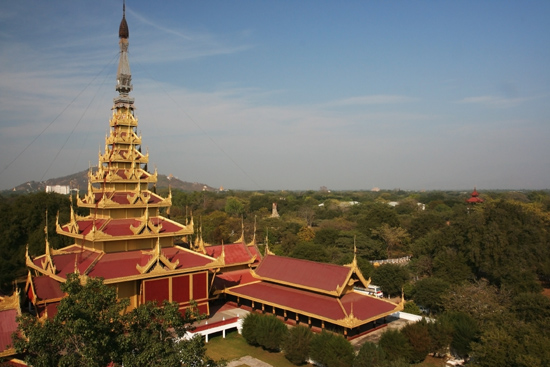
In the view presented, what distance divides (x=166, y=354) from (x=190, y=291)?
11097mm

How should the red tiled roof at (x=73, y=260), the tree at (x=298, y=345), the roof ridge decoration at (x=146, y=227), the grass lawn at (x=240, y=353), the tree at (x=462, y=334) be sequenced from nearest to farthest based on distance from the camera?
the tree at (x=298, y=345) → the grass lawn at (x=240, y=353) → the tree at (x=462, y=334) → the red tiled roof at (x=73, y=260) → the roof ridge decoration at (x=146, y=227)

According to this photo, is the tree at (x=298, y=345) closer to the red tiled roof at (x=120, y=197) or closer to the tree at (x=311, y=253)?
the red tiled roof at (x=120, y=197)

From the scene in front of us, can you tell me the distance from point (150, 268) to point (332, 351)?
353 inches

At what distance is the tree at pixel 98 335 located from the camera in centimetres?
975

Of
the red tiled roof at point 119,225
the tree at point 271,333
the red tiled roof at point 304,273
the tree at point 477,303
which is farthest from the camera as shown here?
the tree at point 477,303

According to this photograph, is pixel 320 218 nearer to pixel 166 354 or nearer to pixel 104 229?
pixel 104 229

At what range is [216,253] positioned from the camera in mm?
27016

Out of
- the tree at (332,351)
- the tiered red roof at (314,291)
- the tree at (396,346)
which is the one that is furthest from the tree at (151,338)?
the tree at (396,346)

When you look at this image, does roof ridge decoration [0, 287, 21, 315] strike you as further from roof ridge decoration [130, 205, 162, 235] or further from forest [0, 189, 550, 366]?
forest [0, 189, 550, 366]

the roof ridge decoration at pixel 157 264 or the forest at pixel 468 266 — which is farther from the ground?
the roof ridge decoration at pixel 157 264

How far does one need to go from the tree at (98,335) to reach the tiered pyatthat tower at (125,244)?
8.58 meters

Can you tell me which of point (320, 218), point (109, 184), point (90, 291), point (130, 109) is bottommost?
point (320, 218)

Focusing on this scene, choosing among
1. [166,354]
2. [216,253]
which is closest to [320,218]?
[216,253]

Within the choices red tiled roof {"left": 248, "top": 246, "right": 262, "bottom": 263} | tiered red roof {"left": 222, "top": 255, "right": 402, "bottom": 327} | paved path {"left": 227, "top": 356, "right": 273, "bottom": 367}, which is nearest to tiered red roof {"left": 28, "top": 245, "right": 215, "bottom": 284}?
tiered red roof {"left": 222, "top": 255, "right": 402, "bottom": 327}
